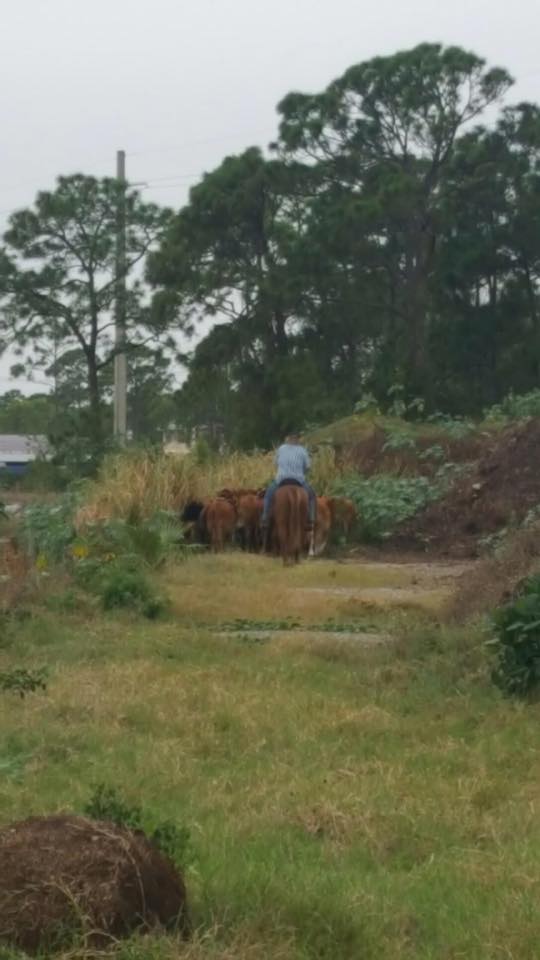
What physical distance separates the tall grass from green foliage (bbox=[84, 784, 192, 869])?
1709cm

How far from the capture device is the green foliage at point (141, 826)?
18.8 feet

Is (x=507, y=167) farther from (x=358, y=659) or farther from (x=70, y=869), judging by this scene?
(x=70, y=869)

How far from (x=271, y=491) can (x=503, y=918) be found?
17.6 metres

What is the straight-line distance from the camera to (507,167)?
47.6 m

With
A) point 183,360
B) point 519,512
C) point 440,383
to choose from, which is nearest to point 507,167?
point 440,383

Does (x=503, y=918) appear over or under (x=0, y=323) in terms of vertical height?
under

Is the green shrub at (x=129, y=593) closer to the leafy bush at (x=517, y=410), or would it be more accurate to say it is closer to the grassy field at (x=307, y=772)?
the grassy field at (x=307, y=772)

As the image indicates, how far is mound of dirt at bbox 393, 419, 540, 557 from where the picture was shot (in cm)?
2555

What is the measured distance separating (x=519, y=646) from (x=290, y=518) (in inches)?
486

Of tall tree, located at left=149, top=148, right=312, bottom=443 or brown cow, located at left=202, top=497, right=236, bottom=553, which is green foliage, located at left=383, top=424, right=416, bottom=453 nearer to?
brown cow, located at left=202, top=497, right=236, bottom=553

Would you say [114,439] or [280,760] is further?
[114,439]

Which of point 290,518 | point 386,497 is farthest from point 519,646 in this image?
point 386,497

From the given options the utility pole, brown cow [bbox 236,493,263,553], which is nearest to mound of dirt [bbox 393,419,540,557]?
Result: brown cow [bbox 236,493,263,553]

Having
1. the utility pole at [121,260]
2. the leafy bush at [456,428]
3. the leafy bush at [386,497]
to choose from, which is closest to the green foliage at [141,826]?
the leafy bush at [386,497]
